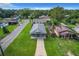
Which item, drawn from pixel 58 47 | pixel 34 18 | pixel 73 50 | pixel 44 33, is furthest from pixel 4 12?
pixel 73 50

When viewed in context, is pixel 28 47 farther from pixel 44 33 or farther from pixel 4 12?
pixel 4 12

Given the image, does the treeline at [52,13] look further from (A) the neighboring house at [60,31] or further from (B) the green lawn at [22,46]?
(B) the green lawn at [22,46]

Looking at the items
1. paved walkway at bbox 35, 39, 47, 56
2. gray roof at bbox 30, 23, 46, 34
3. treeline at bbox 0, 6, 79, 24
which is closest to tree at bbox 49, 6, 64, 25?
treeline at bbox 0, 6, 79, 24

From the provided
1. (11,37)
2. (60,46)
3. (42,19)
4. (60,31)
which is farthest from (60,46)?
(11,37)

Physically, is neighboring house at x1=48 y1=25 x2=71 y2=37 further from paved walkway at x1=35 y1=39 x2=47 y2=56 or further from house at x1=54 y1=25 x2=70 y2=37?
paved walkway at x1=35 y1=39 x2=47 y2=56

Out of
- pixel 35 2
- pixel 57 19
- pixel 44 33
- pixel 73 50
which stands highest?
pixel 35 2

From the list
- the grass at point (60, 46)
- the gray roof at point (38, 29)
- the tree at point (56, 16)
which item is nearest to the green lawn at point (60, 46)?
the grass at point (60, 46)
